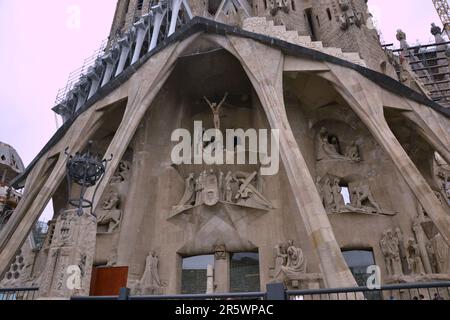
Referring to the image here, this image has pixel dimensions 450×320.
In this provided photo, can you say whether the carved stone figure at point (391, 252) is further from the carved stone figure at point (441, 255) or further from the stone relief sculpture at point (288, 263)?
the stone relief sculpture at point (288, 263)

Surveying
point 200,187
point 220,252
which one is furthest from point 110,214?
point 220,252

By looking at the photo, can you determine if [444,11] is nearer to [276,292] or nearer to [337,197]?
[337,197]

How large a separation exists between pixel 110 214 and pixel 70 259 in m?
6.58

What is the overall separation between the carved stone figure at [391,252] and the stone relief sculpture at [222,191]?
135 inches

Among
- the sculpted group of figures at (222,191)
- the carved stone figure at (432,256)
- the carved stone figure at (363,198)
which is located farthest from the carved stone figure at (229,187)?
the carved stone figure at (432,256)

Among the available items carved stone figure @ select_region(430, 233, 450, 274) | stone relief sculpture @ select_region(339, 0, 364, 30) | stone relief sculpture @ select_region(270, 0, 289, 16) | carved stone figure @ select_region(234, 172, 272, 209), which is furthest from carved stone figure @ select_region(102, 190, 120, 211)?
stone relief sculpture @ select_region(339, 0, 364, 30)

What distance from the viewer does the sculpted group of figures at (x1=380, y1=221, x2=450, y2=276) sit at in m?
8.66

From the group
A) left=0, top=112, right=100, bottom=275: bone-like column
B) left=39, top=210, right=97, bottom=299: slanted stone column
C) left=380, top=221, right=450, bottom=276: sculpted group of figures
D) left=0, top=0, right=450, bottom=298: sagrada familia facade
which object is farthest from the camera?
left=0, top=112, right=100, bottom=275: bone-like column

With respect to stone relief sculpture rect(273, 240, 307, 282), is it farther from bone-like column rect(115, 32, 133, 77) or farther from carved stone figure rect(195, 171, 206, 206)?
bone-like column rect(115, 32, 133, 77)

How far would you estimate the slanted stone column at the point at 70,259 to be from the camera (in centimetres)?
515

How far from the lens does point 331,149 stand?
12.1 metres

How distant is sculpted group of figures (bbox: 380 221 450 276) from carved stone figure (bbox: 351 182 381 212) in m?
0.96
